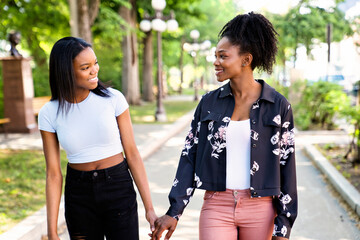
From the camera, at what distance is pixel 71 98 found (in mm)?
2463

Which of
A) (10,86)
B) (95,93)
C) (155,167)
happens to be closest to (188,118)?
(10,86)

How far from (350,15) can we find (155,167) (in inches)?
971

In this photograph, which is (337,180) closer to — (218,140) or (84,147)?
(218,140)

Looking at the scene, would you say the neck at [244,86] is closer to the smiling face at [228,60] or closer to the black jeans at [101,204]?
the smiling face at [228,60]

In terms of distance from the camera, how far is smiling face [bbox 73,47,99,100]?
2.46 meters

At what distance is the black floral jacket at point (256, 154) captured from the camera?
2379mm

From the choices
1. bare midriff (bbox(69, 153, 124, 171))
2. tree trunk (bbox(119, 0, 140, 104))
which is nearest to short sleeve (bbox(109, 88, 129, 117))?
bare midriff (bbox(69, 153, 124, 171))

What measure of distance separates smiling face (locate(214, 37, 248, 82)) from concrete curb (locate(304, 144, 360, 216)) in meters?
3.81

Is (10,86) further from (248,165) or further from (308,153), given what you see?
(248,165)

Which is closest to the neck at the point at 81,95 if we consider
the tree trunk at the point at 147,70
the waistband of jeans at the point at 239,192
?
the waistband of jeans at the point at 239,192

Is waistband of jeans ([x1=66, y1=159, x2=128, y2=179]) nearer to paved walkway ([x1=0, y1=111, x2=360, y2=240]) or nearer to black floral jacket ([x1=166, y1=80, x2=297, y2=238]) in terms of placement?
black floral jacket ([x1=166, y1=80, x2=297, y2=238])

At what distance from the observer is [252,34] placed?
2.43 m

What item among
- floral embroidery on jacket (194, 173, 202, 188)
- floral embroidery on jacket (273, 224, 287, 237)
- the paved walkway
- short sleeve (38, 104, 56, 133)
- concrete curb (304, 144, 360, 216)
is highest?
short sleeve (38, 104, 56, 133)

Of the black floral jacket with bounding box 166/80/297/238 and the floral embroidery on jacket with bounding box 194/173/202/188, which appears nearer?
the black floral jacket with bounding box 166/80/297/238
